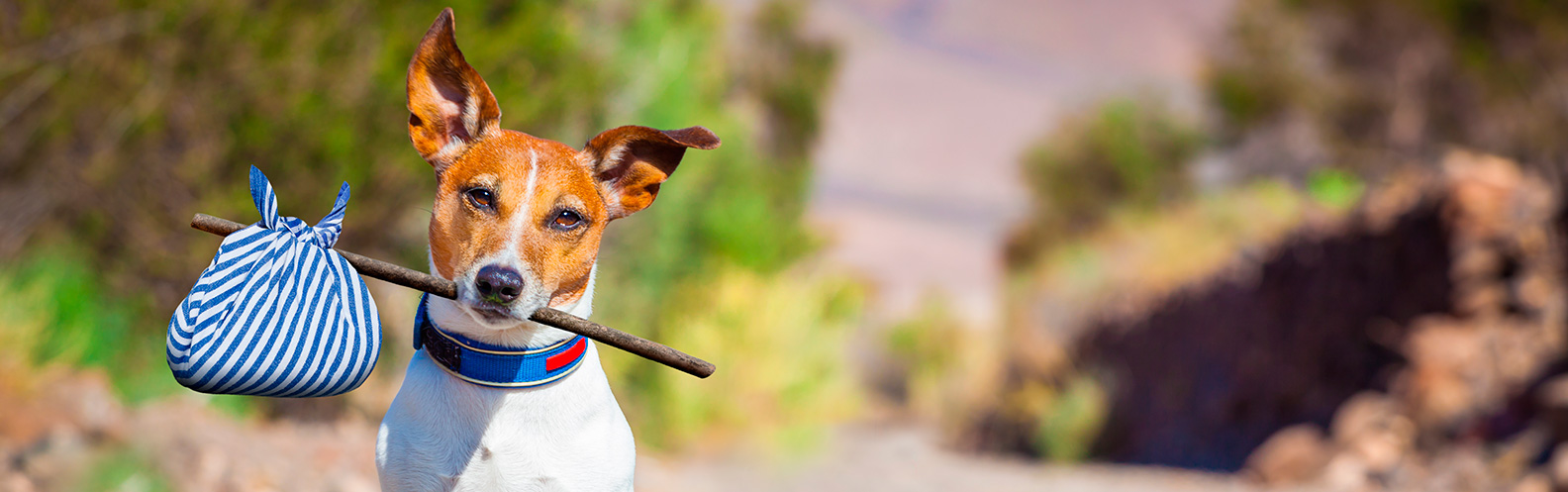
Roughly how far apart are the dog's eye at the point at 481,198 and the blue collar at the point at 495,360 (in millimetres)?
202

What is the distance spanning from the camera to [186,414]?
4.78m

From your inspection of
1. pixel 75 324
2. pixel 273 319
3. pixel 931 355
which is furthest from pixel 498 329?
pixel 931 355

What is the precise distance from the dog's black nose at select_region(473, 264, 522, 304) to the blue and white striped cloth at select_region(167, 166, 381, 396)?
0.57ft

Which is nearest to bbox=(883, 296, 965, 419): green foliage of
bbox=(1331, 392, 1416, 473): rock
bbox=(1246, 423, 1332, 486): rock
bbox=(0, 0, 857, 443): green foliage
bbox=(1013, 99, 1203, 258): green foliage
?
bbox=(1246, 423, 1332, 486): rock

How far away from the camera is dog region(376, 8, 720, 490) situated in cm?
157

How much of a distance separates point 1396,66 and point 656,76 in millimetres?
20582

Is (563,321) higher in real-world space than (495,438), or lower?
higher

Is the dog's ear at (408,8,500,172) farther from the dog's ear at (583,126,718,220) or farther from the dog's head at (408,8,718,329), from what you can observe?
the dog's ear at (583,126,718,220)

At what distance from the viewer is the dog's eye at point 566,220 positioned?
161cm

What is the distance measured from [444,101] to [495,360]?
1.33 ft

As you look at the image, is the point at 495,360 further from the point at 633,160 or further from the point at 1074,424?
the point at 1074,424

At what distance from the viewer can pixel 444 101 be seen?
1.62 meters

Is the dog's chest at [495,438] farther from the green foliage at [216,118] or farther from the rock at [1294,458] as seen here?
the rock at [1294,458]

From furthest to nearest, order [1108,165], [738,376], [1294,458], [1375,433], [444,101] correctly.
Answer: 1. [1108,165]
2. [1294,458]
3. [1375,433]
4. [738,376]
5. [444,101]
